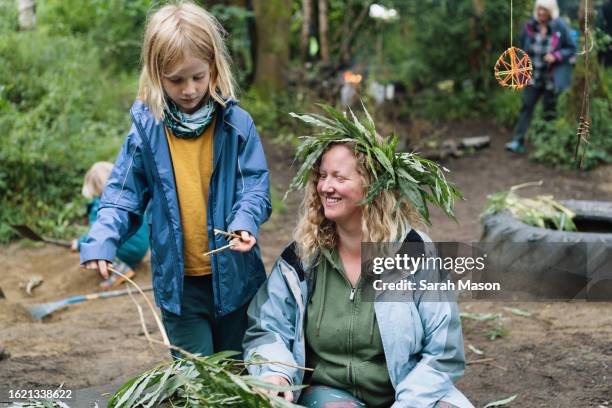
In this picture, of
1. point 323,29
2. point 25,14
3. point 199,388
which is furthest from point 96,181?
point 323,29

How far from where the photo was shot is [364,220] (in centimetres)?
303

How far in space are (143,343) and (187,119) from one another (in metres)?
2.25

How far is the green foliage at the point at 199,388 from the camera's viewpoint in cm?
258

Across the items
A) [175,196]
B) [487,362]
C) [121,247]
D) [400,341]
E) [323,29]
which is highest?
[323,29]

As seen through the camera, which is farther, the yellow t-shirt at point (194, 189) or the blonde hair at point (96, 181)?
the blonde hair at point (96, 181)

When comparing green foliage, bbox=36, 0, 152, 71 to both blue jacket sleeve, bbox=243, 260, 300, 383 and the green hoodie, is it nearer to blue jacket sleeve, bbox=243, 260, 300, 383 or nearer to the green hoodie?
blue jacket sleeve, bbox=243, 260, 300, 383

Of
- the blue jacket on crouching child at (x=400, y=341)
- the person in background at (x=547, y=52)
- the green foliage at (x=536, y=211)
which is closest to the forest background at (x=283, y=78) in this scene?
the person in background at (x=547, y=52)

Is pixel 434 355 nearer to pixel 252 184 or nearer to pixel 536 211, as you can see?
pixel 252 184

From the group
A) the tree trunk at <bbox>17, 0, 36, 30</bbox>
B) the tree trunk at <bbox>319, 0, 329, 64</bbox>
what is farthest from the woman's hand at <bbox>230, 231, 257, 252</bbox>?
the tree trunk at <bbox>319, 0, 329, 64</bbox>

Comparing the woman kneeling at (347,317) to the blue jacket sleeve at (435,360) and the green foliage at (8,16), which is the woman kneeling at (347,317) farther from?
the green foliage at (8,16)

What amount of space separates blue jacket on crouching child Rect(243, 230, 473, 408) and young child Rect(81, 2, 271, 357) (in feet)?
0.74

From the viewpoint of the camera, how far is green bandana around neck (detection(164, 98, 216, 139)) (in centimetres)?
311

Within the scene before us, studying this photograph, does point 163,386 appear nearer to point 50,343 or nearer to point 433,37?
point 50,343

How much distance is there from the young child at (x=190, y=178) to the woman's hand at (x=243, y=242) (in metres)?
0.08
